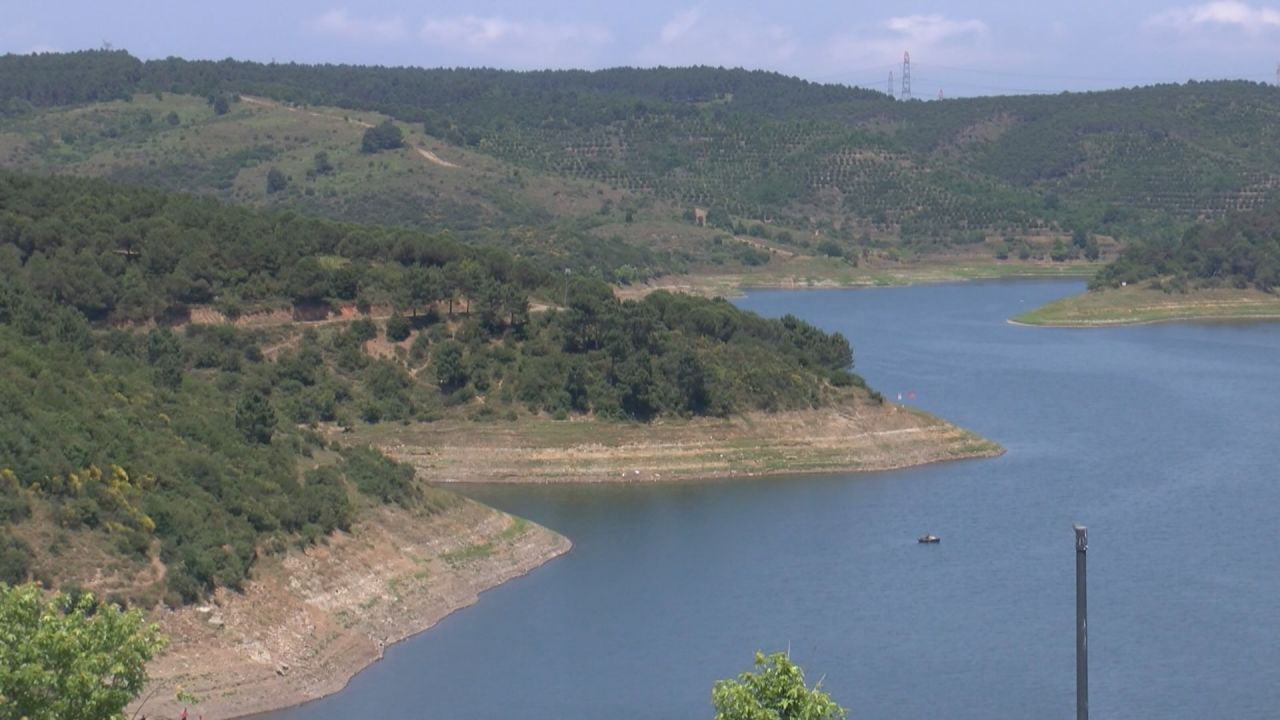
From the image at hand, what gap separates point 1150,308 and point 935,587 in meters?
76.5

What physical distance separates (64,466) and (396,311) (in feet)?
100

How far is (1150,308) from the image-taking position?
121 m

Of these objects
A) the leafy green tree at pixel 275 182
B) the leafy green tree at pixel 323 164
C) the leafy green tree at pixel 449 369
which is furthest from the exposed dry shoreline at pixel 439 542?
the leafy green tree at pixel 323 164

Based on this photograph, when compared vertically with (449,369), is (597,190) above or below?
above

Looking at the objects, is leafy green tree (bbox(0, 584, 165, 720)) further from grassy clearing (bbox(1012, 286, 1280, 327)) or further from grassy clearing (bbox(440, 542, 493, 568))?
grassy clearing (bbox(1012, 286, 1280, 327))

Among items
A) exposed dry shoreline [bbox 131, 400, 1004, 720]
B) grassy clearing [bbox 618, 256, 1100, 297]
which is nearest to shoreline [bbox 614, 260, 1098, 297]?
grassy clearing [bbox 618, 256, 1100, 297]

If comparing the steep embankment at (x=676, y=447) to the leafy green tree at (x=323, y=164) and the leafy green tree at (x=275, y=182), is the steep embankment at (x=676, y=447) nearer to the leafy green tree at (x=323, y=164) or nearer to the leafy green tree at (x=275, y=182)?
the leafy green tree at (x=275, y=182)

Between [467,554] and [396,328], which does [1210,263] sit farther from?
[467,554]

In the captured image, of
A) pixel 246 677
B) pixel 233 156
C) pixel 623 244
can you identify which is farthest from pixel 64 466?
pixel 233 156

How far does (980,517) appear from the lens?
56938mm

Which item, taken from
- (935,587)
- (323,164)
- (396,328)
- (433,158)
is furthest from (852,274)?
(935,587)

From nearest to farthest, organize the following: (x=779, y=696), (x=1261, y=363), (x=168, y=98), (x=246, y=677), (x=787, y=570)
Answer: (x=779, y=696) < (x=246, y=677) < (x=787, y=570) < (x=1261, y=363) < (x=168, y=98)

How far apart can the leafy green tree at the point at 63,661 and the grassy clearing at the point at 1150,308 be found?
98524mm

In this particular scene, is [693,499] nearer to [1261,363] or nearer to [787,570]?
A: [787,570]
